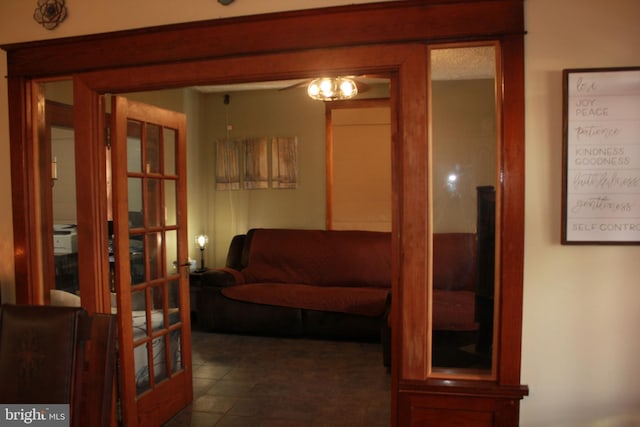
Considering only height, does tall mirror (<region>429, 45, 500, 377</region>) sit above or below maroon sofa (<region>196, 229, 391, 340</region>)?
above

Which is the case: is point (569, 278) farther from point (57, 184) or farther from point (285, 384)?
point (57, 184)

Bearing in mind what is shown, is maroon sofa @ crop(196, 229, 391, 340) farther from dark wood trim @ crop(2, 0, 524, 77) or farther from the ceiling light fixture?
dark wood trim @ crop(2, 0, 524, 77)

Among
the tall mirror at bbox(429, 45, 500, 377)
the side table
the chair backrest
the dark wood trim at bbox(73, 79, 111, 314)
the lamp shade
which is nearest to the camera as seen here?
the chair backrest

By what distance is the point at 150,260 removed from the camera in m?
2.61

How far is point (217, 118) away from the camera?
5508 mm

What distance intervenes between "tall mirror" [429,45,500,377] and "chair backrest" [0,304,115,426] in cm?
128

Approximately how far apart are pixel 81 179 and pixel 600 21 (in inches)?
94.3

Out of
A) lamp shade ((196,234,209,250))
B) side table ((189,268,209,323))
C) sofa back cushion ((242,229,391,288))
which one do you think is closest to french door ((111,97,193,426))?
side table ((189,268,209,323))

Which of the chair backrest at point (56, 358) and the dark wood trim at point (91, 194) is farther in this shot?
the dark wood trim at point (91, 194)

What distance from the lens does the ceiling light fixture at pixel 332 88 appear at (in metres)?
3.62

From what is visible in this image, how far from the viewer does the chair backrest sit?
1222mm

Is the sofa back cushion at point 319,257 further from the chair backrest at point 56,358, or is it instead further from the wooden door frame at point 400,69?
the chair backrest at point 56,358

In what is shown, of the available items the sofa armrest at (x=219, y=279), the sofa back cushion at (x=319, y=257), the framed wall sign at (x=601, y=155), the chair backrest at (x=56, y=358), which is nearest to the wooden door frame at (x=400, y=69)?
the framed wall sign at (x=601, y=155)
